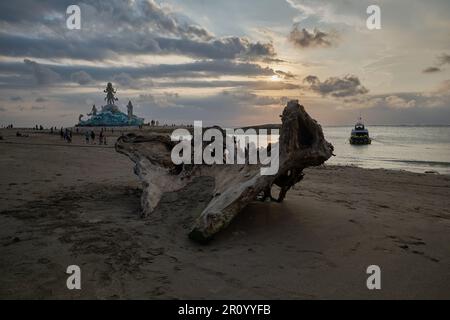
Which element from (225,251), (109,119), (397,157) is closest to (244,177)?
(225,251)

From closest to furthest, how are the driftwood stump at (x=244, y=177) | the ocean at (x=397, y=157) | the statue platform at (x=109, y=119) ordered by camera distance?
the driftwood stump at (x=244, y=177) < the ocean at (x=397, y=157) < the statue platform at (x=109, y=119)

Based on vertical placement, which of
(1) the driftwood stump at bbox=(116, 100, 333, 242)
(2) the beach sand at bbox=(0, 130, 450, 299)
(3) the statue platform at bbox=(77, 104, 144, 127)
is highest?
(3) the statue platform at bbox=(77, 104, 144, 127)

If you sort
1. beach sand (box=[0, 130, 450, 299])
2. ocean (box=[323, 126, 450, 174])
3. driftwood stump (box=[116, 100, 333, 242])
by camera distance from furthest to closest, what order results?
ocean (box=[323, 126, 450, 174]), driftwood stump (box=[116, 100, 333, 242]), beach sand (box=[0, 130, 450, 299])

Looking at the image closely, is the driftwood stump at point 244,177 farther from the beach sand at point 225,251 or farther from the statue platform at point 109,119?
the statue platform at point 109,119

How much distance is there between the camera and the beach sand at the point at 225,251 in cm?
362

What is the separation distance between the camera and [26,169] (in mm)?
11562

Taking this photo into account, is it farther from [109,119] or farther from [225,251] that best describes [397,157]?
[109,119]

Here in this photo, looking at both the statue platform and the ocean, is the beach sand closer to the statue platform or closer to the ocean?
the ocean

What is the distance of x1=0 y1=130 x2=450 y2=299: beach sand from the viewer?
11.9 feet

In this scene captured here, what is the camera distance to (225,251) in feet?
15.0

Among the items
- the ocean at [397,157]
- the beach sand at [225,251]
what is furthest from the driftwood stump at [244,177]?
the ocean at [397,157]

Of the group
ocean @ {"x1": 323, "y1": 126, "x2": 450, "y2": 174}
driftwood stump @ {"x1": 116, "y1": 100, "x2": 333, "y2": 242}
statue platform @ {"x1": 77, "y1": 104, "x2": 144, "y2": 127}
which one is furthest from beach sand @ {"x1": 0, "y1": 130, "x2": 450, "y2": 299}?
statue platform @ {"x1": 77, "y1": 104, "x2": 144, "y2": 127}

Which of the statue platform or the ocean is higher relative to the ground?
the statue platform

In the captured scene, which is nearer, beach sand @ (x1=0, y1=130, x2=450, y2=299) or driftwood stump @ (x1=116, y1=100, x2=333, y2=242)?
beach sand @ (x1=0, y1=130, x2=450, y2=299)
